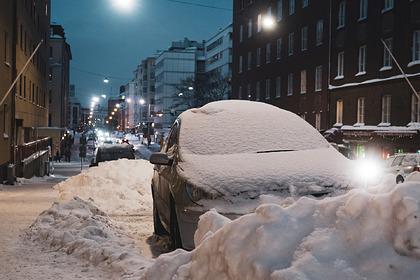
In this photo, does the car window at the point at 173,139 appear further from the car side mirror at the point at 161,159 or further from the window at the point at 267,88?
the window at the point at 267,88

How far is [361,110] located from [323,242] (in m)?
34.5

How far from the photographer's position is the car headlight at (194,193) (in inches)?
269

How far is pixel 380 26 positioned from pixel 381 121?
532cm

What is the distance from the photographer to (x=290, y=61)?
48969mm

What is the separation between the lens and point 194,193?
22.6 ft

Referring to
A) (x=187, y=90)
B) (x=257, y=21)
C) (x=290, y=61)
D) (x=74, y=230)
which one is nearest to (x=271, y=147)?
(x=74, y=230)

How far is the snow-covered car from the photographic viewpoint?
6719 millimetres

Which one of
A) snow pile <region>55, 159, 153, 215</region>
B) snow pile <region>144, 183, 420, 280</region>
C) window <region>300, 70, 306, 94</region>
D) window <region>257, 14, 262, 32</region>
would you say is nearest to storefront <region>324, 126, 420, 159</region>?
window <region>300, 70, 306, 94</region>

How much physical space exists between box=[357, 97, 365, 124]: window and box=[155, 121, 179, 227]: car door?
95.2 ft

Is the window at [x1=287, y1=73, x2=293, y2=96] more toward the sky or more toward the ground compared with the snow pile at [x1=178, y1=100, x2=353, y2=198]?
more toward the sky

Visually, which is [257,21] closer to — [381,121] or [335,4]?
[335,4]

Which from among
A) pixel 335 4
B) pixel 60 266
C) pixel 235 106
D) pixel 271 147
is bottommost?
pixel 60 266

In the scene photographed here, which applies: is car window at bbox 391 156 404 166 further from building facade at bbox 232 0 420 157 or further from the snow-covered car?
the snow-covered car

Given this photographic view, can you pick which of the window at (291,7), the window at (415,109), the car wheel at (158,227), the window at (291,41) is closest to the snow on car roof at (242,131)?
the car wheel at (158,227)
